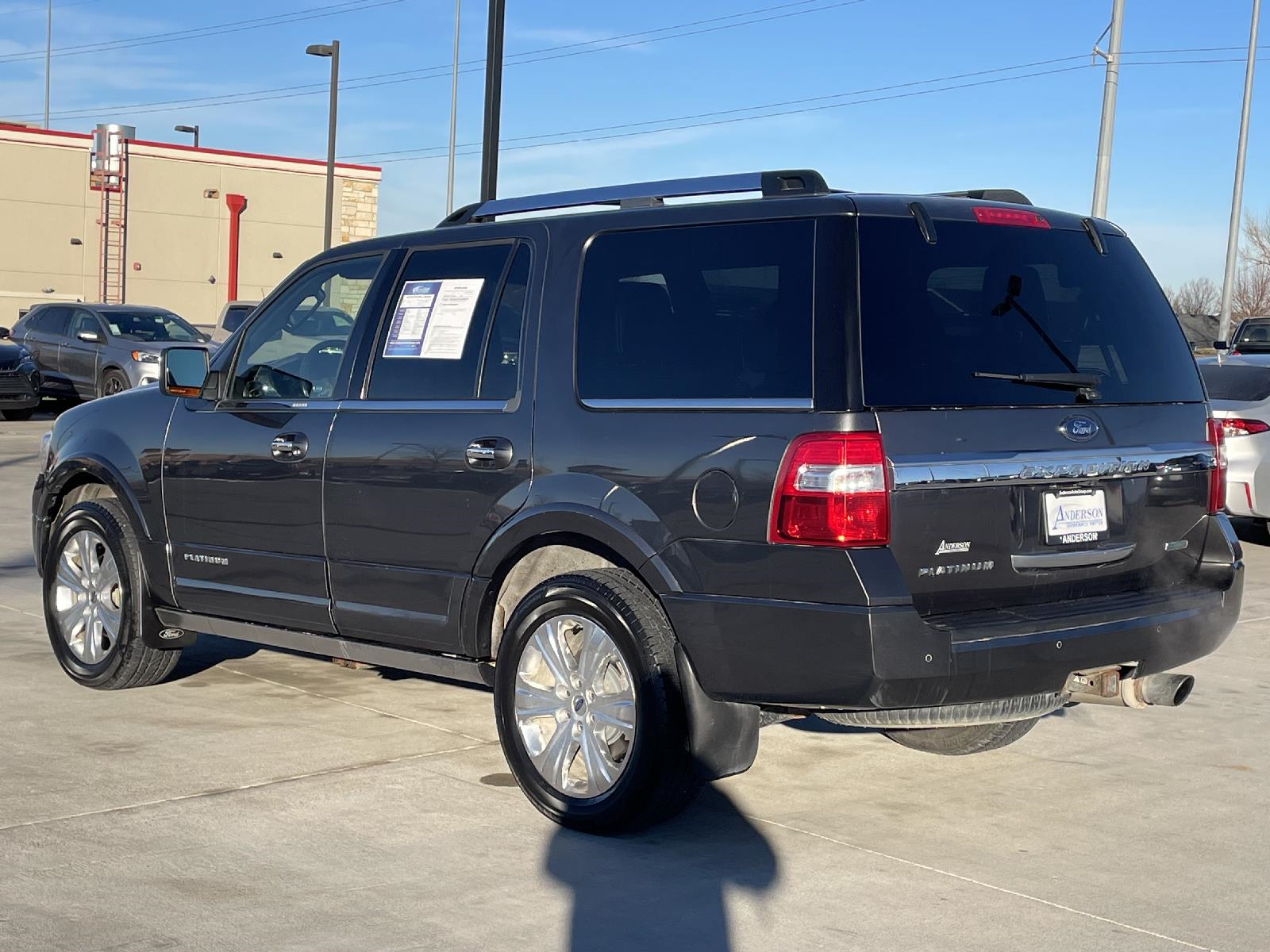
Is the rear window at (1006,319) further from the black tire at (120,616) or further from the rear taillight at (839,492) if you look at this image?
the black tire at (120,616)

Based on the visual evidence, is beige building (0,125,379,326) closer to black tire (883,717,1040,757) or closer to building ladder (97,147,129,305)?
building ladder (97,147,129,305)

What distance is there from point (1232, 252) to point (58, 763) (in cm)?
3591

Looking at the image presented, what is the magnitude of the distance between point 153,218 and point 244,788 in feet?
149

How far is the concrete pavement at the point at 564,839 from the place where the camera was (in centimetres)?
422

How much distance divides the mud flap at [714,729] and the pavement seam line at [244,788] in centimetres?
144

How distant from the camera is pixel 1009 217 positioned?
509cm

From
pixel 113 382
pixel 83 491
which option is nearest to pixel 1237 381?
pixel 83 491

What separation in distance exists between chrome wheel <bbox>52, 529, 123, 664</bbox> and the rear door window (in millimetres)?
2790

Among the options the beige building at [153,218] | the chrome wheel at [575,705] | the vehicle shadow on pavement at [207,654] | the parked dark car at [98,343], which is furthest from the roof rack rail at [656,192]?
the beige building at [153,218]

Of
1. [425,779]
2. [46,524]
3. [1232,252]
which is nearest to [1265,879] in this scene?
[425,779]

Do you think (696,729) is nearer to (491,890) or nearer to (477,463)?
(491,890)

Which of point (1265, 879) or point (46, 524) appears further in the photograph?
point (46, 524)

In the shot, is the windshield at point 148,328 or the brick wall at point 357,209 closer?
the windshield at point 148,328

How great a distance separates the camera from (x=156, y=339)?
81.9 ft
